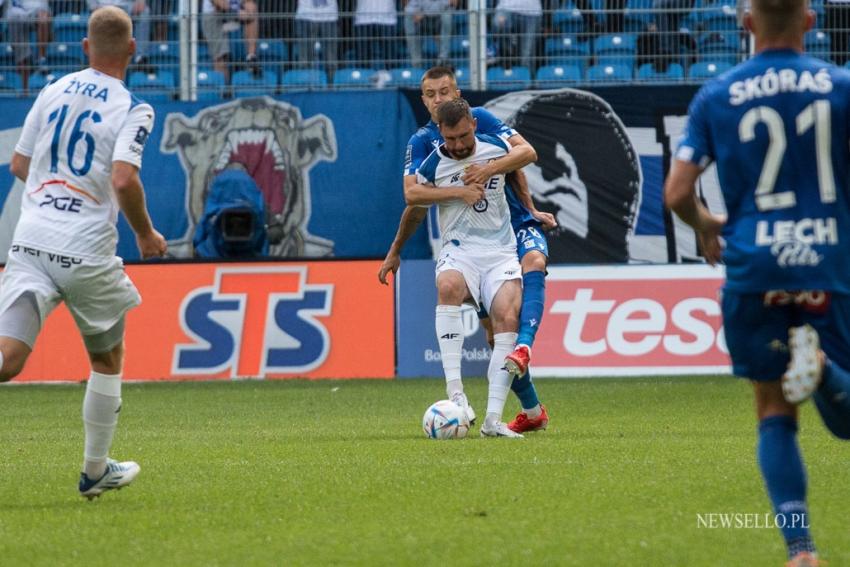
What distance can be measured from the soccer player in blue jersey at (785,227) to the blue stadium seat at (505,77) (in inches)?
521

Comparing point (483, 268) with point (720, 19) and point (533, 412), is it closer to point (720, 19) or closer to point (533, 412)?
point (533, 412)

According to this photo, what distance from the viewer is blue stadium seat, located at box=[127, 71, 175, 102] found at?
1861cm

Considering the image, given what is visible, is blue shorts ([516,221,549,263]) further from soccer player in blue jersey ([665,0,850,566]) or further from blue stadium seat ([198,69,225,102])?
blue stadium seat ([198,69,225,102])

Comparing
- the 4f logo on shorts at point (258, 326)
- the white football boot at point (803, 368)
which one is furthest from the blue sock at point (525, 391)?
the 4f logo on shorts at point (258, 326)

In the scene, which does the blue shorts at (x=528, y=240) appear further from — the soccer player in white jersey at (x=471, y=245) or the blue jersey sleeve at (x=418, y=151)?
the blue jersey sleeve at (x=418, y=151)

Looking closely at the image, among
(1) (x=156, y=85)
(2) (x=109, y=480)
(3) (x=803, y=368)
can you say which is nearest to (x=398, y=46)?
(1) (x=156, y=85)

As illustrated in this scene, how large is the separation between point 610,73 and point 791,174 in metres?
13.7

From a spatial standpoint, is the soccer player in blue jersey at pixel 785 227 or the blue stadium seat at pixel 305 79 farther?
the blue stadium seat at pixel 305 79

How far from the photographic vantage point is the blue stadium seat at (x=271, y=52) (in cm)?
1838

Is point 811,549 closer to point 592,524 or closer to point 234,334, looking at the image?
point 592,524

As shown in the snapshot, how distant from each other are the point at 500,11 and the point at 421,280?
349cm

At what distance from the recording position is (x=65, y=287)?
21.1 ft

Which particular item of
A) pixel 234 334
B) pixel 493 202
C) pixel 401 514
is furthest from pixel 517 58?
pixel 401 514

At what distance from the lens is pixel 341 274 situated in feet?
55.1
